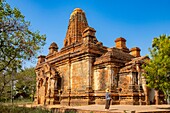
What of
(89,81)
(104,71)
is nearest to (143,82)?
(104,71)

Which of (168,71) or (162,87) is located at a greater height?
(168,71)

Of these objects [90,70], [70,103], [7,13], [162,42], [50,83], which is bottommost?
[70,103]

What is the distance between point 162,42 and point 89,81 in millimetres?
7769

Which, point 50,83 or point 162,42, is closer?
point 162,42

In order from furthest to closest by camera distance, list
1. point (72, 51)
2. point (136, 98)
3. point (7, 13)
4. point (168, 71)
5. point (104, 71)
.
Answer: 1. point (72, 51)
2. point (104, 71)
3. point (136, 98)
4. point (168, 71)
5. point (7, 13)

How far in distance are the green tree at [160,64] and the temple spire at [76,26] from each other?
11716 mm

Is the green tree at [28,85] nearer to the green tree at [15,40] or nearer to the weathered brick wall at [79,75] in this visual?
the weathered brick wall at [79,75]

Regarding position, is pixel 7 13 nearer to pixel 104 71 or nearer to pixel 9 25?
pixel 9 25

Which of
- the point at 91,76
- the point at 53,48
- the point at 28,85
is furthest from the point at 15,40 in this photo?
the point at 28,85

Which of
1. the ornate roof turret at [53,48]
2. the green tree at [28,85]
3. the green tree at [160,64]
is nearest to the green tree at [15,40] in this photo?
the green tree at [160,64]

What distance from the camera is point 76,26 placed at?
2448 centimetres

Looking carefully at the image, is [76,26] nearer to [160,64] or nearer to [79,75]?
[79,75]

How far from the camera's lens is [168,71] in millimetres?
12672

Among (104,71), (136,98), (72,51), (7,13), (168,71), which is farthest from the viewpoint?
(72,51)
